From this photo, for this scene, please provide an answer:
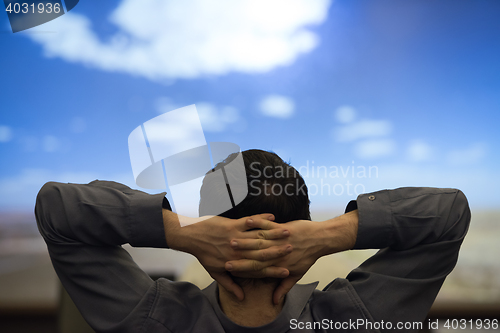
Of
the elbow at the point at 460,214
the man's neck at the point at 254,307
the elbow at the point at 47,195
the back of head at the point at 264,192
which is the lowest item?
the man's neck at the point at 254,307

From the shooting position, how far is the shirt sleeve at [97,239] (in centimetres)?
65

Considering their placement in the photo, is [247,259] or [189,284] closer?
[247,259]

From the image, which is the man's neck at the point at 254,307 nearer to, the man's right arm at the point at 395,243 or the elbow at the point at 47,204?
the man's right arm at the point at 395,243

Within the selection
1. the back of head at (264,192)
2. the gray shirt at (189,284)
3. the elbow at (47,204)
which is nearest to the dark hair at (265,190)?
the back of head at (264,192)

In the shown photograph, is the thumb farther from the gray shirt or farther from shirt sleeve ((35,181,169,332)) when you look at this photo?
shirt sleeve ((35,181,169,332))

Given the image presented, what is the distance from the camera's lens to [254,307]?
0.68 meters

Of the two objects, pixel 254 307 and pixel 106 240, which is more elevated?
pixel 106 240

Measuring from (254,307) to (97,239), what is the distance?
1.29ft

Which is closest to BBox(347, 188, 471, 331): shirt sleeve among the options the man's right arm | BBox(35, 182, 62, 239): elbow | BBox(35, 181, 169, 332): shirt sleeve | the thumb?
the man's right arm

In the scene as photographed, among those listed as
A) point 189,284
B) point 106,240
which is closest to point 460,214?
point 189,284

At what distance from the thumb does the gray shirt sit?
0.12ft

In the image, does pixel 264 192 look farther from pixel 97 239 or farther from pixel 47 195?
pixel 47 195

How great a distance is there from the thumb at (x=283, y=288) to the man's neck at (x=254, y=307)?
0.06 ft

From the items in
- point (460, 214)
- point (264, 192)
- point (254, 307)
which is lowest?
point (254, 307)
